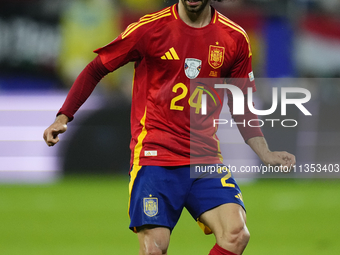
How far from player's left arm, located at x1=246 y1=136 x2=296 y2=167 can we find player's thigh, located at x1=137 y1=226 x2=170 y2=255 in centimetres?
63

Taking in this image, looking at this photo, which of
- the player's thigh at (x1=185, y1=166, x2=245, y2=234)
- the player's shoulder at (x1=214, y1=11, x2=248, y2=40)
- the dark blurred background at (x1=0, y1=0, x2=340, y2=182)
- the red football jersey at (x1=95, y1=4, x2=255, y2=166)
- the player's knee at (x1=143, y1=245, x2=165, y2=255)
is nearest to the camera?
the player's knee at (x1=143, y1=245, x2=165, y2=255)

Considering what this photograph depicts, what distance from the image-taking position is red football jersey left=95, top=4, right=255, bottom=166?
104 inches

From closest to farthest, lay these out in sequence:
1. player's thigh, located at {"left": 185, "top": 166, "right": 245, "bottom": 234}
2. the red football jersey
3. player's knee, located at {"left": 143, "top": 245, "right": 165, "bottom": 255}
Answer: player's knee, located at {"left": 143, "top": 245, "right": 165, "bottom": 255} → player's thigh, located at {"left": 185, "top": 166, "right": 245, "bottom": 234} → the red football jersey

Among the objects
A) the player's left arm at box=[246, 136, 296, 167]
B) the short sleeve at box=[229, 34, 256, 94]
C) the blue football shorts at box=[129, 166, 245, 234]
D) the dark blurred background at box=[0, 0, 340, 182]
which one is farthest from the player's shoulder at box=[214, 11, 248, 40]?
the dark blurred background at box=[0, 0, 340, 182]

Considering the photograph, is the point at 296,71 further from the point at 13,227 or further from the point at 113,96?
the point at 13,227

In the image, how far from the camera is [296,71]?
707 centimetres

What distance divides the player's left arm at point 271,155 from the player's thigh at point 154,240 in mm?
635

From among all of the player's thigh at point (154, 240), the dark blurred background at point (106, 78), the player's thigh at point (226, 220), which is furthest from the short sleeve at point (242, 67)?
the dark blurred background at point (106, 78)

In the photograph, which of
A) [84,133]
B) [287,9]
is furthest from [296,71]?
[84,133]

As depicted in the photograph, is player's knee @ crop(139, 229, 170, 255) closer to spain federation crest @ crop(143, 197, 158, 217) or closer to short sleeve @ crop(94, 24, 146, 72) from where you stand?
spain federation crest @ crop(143, 197, 158, 217)

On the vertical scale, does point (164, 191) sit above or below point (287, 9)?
below

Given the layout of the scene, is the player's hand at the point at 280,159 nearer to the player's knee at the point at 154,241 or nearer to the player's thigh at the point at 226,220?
the player's thigh at the point at 226,220

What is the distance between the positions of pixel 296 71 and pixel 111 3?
2673 mm

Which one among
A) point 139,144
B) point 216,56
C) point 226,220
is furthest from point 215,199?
point 216,56
